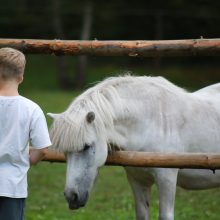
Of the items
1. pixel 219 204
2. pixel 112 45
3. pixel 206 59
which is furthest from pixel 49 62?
pixel 112 45

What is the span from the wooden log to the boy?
1654 millimetres

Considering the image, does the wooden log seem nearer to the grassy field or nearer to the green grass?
the grassy field

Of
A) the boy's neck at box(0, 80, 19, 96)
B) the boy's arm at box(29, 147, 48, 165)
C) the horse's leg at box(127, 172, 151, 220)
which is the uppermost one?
the boy's neck at box(0, 80, 19, 96)

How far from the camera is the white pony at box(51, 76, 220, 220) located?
5207 millimetres

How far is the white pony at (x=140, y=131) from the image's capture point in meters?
5.21

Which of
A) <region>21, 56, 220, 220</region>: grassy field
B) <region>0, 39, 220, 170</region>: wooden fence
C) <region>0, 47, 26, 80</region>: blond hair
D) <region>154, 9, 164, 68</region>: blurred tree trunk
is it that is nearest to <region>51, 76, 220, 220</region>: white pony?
<region>0, 39, 220, 170</region>: wooden fence

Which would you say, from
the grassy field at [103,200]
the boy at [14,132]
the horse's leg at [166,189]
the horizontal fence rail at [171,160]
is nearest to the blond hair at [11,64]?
the boy at [14,132]

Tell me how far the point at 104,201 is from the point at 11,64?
4959mm

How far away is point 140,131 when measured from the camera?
222 inches

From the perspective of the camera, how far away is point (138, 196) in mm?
5988

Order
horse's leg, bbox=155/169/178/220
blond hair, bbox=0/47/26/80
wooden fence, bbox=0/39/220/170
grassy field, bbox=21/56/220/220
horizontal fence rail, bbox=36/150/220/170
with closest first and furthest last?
blond hair, bbox=0/47/26/80 → horizontal fence rail, bbox=36/150/220/170 → horse's leg, bbox=155/169/178/220 → wooden fence, bbox=0/39/220/170 → grassy field, bbox=21/56/220/220
